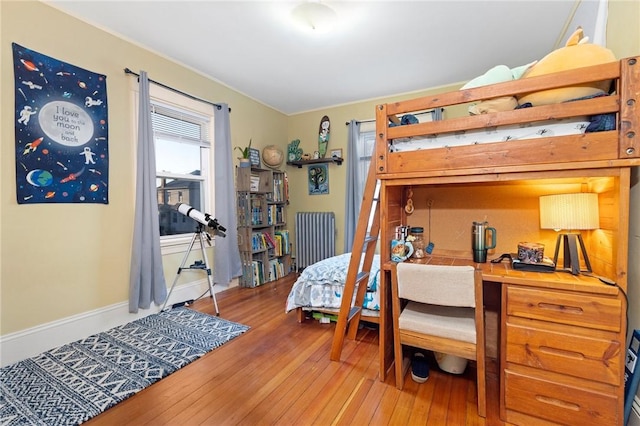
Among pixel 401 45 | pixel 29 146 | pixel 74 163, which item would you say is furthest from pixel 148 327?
pixel 401 45

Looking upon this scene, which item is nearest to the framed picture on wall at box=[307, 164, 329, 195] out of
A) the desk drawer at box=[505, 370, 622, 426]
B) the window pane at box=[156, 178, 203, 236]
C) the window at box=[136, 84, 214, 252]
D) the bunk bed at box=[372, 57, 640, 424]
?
the window at box=[136, 84, 214, 252]

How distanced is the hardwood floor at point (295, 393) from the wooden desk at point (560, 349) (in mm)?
255

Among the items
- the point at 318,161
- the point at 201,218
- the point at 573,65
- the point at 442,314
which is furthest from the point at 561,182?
the point at 318,161

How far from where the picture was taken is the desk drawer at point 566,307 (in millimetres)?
1247

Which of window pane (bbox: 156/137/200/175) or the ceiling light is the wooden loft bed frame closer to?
the ceiling light

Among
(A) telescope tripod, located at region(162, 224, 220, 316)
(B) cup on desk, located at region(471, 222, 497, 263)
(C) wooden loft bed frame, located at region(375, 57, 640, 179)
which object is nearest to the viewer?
(C) wooden loft bed frame, located at region(375, 57, 640, 179)

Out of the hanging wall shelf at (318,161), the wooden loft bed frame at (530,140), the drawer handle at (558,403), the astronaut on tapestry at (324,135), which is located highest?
the astronaut on tapestry at (324,135)

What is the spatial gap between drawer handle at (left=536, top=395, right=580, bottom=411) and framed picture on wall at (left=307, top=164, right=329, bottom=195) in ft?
11.9

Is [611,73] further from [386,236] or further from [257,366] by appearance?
[257,366]

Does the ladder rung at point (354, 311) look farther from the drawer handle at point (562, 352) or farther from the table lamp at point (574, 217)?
the table lamp at point (574, 217)

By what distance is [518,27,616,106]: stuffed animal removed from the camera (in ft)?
4.44

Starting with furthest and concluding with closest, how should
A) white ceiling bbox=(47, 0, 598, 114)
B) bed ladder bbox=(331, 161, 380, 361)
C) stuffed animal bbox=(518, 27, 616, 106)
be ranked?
white ceiling bbox=(47, 0, 598, 114)
bed ladder bbox=(331, 161, 380, 361)
stuffed animal bbox=(518, 27, 616, 106)

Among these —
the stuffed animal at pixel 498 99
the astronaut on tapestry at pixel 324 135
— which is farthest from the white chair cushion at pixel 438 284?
the astronaut on tapestry at pixel 324 135

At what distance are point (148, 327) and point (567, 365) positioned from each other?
10.0 feet
